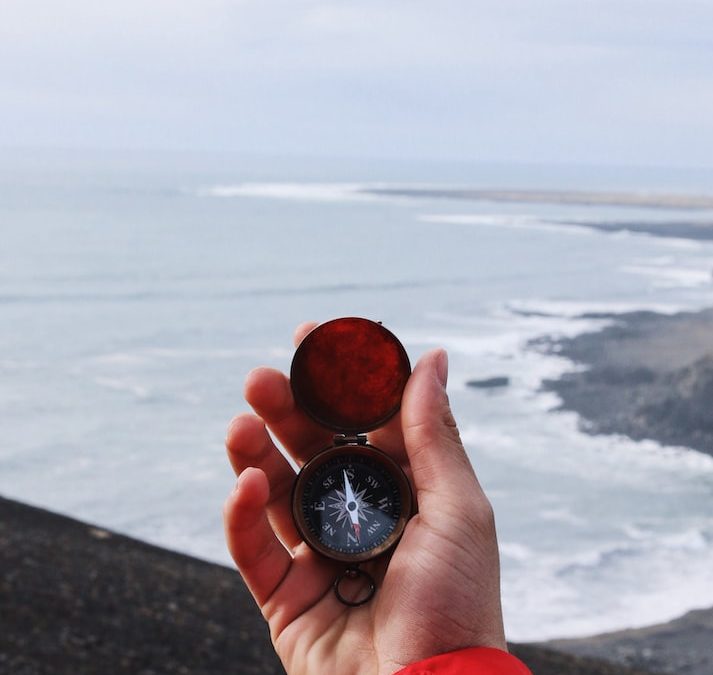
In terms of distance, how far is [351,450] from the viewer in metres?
2.88

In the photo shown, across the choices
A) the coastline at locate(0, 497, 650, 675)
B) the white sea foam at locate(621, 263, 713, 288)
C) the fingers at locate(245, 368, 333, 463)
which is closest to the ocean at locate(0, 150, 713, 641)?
the white sea foam at locate(621, 263, 713, 288)

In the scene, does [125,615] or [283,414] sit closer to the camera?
[283,414]

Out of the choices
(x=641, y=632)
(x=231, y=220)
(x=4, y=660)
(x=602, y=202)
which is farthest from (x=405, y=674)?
(x=602, y=202)

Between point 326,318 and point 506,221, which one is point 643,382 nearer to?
point 326,318

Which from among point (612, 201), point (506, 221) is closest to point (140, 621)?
point (506, 221)

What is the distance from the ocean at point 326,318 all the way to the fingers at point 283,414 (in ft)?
36.8

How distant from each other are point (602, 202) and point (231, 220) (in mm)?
56393

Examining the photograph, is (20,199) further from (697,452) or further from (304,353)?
(304,353)

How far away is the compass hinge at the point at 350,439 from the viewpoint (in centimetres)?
291

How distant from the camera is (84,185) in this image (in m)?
121

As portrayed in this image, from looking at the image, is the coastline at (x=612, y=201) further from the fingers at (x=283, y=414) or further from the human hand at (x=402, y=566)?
the human hand at (x=402, y=566)

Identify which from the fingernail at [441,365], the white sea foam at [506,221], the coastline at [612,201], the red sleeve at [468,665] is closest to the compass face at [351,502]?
the fingernail at [441,365]

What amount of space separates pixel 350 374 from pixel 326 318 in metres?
33.8

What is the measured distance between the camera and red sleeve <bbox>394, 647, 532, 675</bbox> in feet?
7.57
